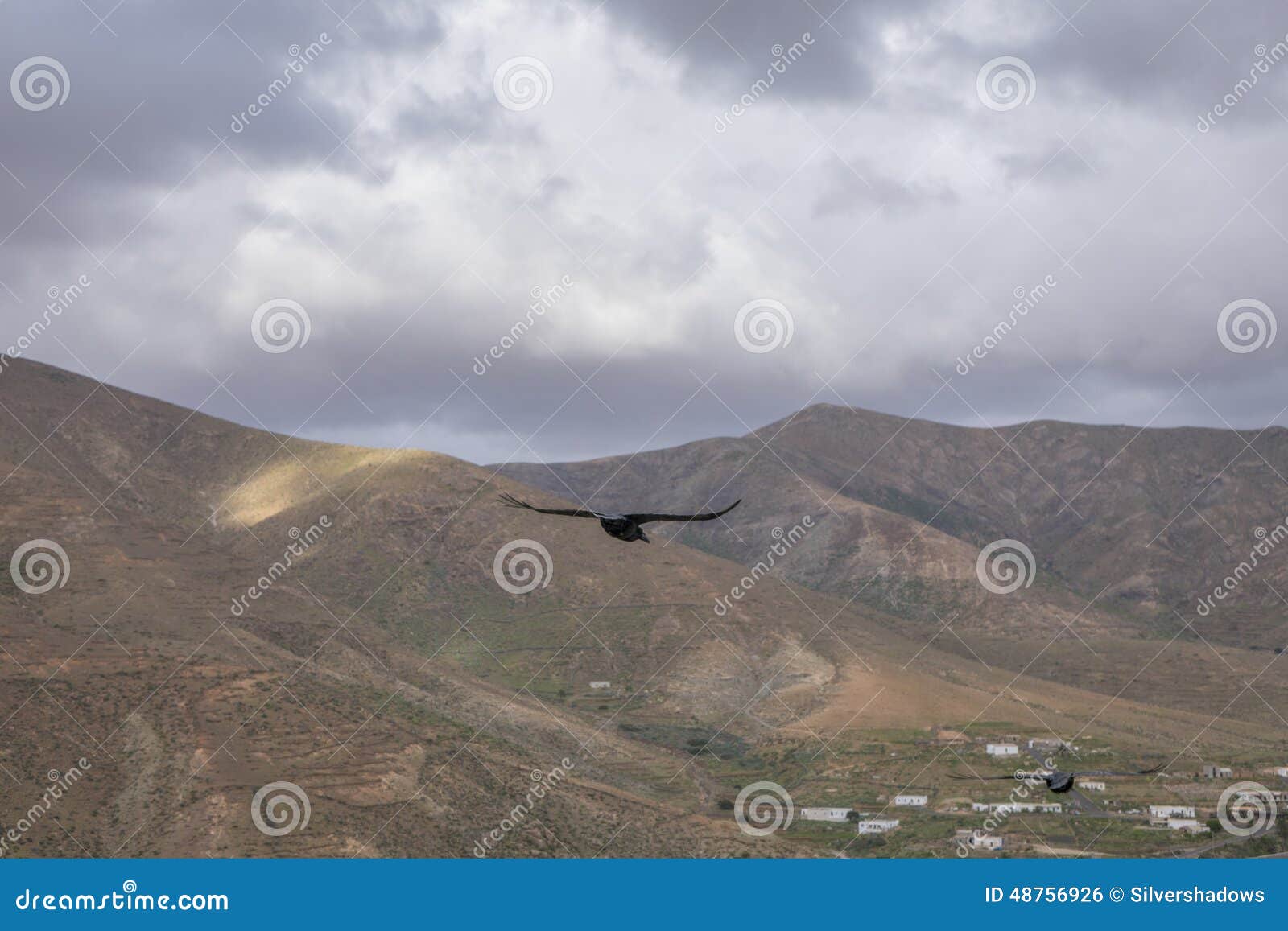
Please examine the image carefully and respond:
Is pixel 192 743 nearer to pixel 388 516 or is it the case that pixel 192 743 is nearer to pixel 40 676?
pixel 40 676

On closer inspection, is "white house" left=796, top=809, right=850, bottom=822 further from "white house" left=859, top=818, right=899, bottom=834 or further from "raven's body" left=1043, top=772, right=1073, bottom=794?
"raven's body" left=1043, top=772, right=1073, bottom=794

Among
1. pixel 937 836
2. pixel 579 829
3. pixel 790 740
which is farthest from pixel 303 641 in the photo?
pixel 937 836
